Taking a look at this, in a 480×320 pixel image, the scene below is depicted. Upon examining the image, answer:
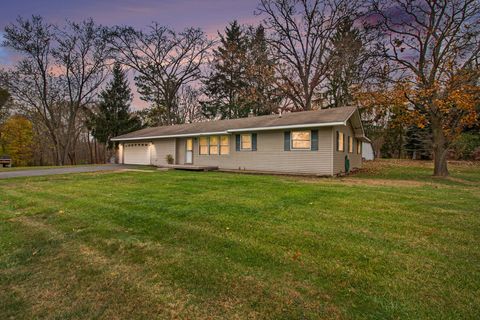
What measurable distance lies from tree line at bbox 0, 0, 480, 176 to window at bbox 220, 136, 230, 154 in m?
8.06

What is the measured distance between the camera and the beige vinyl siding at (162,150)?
62.7ft

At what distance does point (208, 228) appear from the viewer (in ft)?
14.6

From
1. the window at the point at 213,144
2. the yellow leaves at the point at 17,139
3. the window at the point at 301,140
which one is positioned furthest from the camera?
the yellow leaves at the point at 17,139

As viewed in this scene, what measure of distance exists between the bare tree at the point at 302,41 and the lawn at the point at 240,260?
773 inches

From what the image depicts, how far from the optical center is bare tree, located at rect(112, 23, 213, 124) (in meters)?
26.8

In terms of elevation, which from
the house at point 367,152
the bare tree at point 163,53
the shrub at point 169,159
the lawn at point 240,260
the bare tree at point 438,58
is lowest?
the lawn at point 240,260

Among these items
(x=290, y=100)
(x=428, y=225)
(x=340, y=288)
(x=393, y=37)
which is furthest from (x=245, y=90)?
(x=340, y=288)

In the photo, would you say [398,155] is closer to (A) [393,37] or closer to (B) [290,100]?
(B) [290,100]

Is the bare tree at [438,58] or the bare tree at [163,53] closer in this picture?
the bare tree at [438,58]

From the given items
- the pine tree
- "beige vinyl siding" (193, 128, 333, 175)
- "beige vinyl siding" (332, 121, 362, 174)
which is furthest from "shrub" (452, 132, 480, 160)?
"beige vinyl siding" (193, 128, 333, 175)

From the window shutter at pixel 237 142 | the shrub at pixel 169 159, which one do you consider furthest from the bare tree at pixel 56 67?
the window shutter at pixel 237 142

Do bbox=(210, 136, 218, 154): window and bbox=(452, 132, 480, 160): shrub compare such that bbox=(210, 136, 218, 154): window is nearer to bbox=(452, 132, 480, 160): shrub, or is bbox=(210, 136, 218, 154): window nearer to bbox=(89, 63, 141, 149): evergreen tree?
bbox=(89, 63, 141, 149): evergreen tree

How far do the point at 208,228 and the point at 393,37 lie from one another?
1604cm

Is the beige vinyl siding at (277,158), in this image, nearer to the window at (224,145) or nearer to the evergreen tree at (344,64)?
the window at (224,145)
